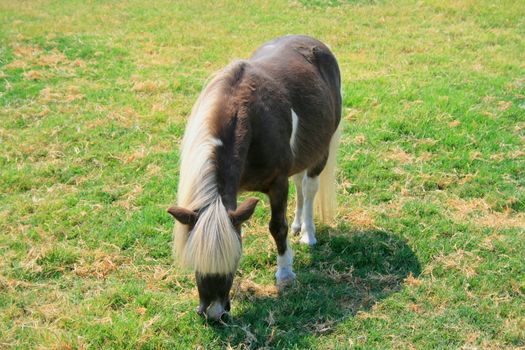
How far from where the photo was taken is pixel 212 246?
3408mm

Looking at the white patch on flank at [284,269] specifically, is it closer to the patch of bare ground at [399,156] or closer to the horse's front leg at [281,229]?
the horse's front leg at [281,229]

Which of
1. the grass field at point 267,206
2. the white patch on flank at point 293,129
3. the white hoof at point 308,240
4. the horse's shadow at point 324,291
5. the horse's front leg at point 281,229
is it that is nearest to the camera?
the horse's shadow at point 324,291

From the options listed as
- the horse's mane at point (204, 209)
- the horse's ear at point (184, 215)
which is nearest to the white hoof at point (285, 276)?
the horse's mane at point (204, 209)

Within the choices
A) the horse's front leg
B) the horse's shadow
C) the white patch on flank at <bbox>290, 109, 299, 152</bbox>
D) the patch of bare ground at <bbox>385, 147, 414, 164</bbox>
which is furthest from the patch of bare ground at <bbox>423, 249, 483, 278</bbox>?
the patch of bare ground at <bbox>385, 147, 414, 164</bbox>

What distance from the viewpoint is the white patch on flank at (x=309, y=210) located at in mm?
5195

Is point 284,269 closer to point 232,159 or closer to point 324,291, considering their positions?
point 324,291

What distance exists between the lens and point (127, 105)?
8.09 meters

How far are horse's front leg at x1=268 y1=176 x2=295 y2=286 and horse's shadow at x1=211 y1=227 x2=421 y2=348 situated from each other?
0.38 ft

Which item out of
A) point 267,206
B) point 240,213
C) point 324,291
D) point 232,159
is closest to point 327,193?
point 267,206

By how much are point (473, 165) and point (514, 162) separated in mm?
471

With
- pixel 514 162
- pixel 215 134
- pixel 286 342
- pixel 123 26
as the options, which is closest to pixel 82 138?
pixel 215 134

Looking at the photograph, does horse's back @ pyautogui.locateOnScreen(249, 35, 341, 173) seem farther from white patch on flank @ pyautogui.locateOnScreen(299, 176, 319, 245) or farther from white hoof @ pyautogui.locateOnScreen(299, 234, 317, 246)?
white hoof @ pyautogui.locateOnScreen(299, 234, 317, 246)

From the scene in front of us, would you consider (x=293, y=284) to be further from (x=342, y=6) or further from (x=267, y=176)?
(x=342, y=6)

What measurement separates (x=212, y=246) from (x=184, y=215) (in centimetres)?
26
